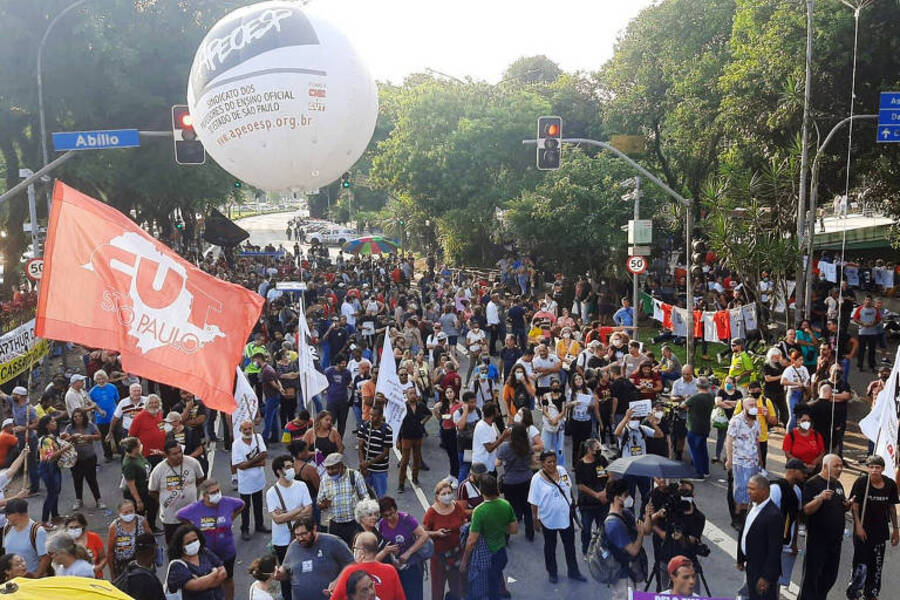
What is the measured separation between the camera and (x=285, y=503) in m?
7.78

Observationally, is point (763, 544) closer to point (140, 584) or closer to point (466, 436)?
point (466, 436)

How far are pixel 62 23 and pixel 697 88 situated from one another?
21.6m

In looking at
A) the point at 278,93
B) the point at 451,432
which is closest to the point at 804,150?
the point at 451,432

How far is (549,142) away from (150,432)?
10.3 metres

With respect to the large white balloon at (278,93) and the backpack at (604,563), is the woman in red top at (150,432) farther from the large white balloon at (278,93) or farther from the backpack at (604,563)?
the backpack at (604,563)

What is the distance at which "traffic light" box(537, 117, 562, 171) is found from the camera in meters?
17.1

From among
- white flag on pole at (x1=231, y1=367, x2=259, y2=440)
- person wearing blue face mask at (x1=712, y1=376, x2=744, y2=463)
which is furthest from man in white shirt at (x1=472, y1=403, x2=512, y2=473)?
person wearing blue face mask at (x1=712, y1=376, x2=744, y2=463)

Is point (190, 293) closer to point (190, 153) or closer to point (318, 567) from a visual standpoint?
point (318, 567)

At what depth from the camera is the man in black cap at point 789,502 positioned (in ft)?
25.3

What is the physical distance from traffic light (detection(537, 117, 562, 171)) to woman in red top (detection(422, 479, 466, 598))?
10.7 metres

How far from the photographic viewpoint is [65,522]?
6.95 m

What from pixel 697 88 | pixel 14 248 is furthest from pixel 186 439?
pixel 697 88

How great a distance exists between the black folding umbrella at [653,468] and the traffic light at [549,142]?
10.2 meters

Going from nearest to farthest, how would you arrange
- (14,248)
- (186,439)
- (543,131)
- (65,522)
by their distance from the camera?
(65,522) → (186,439) → (543,131) → (14,248)
